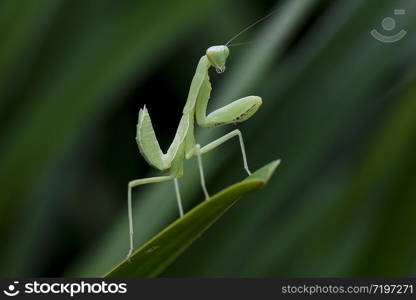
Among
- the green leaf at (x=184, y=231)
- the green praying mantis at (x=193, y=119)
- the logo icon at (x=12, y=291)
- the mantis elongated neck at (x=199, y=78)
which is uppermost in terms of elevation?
the mantis elongated neck at (x=199, y=78)

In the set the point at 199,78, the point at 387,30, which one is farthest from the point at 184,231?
the point at 387,30

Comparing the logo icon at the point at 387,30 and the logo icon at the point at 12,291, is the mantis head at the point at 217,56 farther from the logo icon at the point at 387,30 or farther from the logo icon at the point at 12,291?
the logo icon at the point at 12,291

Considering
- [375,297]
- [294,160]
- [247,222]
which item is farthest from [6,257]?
[375,297]

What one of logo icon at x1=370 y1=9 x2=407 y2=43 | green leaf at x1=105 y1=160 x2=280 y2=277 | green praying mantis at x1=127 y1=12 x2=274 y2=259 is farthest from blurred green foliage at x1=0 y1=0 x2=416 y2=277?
green leaf at x1=105 y1=160 x2=280 y2=277

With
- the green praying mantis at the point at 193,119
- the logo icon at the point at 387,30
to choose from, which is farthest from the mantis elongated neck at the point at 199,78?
the logo icon at the point at 387,30

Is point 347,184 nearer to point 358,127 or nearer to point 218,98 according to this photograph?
point 358,127

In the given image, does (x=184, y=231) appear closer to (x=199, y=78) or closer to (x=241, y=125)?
(x=199, y=78)
